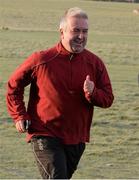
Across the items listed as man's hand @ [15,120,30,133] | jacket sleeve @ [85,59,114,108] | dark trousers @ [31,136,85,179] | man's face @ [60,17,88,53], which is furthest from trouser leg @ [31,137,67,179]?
man's face @ [60,17,88,53]

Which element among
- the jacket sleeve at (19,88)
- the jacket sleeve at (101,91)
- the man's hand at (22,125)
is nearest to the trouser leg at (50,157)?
the man's hand at (22,125)

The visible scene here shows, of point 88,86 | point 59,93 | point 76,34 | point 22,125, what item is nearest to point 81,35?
point 76,34

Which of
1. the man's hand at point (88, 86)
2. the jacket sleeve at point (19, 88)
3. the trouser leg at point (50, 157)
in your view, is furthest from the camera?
the jacket sleeve at point (19, 88)

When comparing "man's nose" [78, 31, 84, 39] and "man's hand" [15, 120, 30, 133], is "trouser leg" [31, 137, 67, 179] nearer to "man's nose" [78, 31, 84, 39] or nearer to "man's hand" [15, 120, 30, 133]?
"man's hand" [15, 120, 30, 133]

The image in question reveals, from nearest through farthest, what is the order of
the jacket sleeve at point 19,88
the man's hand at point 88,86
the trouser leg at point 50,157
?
the man's hand at point 88,86 < the trouser leg at point 50,157 < the jacket sleeve at point 19,88

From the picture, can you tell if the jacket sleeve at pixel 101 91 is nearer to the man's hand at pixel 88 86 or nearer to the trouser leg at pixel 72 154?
the man's hand at pixel 88 86

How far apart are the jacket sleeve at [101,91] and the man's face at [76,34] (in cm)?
36

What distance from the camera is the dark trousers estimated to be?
632cm

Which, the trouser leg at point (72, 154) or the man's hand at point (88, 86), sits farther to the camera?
the trouser leg at point (72, 154)

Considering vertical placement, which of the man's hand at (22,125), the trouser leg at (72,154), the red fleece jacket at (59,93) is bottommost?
the trouser leg at (72,154)

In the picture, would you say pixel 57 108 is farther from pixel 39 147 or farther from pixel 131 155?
pixel 131 155

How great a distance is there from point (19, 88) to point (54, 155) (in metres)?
0.67

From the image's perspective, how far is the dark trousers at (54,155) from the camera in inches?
249

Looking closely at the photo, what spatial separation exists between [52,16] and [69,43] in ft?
180
